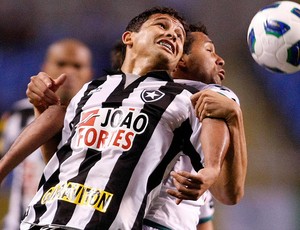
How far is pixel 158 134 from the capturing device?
232 cm

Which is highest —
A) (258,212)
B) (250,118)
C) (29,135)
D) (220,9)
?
(29,135)

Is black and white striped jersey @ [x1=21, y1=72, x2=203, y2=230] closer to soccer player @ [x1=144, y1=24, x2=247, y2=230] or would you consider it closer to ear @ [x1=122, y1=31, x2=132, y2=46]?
soccer player @ [x1=144, y1=24, x2=247, y2=230]

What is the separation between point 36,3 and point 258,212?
7.22ft

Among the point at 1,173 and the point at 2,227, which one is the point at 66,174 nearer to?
the point at 1,173

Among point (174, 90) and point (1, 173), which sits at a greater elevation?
point (174, 90)

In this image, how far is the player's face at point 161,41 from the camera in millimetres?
2627

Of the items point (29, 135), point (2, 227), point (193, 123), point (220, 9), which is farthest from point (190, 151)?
point (220, 9)

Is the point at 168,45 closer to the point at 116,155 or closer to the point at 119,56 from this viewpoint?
the point at 116,155

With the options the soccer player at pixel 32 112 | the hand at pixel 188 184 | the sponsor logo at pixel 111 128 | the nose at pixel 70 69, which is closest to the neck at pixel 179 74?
the sponsor logo at pixel 111 128

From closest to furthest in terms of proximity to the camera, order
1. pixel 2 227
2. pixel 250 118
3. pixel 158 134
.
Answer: pixel 158 134
pixel 2 227
pixel 250 118

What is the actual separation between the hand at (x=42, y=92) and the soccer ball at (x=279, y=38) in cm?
77

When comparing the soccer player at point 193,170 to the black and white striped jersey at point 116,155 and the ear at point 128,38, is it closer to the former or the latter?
the black and white striped jersey at point 116,155

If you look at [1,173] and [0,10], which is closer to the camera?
[1,173]

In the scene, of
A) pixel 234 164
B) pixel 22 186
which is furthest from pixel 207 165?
pixel 22 186
